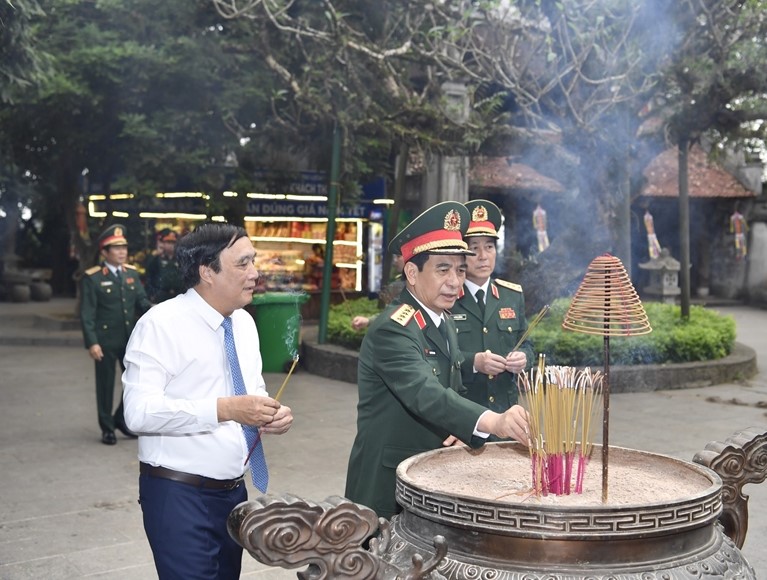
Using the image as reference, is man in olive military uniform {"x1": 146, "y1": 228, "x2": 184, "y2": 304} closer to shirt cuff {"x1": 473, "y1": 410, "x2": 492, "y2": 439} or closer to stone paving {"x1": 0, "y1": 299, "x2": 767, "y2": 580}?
stone paving {"x1": 0, "y1": 299, "x2": 767, "y2": 580}

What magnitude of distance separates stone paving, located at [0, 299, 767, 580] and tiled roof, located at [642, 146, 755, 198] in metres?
9.04

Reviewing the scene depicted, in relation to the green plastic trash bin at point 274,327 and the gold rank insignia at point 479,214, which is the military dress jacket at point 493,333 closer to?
the gold rank insignia at point 479,214

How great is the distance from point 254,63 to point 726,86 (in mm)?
6960

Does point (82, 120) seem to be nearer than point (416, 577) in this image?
Answer: No

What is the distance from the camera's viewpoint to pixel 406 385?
293cm

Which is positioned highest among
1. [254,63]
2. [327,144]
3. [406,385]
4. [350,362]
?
[254,63]

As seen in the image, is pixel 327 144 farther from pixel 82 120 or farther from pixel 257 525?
pixel 257 525

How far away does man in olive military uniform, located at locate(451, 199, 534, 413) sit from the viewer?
4.44 meters

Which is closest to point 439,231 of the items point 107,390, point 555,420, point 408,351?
point 408,351

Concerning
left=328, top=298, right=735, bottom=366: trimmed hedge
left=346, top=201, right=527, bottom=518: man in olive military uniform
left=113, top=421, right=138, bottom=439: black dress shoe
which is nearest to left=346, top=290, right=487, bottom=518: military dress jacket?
left=346, top=201, right=527, bottom=518: man in olive military uniform

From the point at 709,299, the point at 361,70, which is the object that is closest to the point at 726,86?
the point at 361,70

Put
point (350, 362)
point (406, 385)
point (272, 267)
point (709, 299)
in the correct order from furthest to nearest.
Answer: point (709, 299) → point (272, 267) → point (350, 362) → point (406, 385)

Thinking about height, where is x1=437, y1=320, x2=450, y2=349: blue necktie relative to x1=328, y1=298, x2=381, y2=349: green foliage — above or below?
above

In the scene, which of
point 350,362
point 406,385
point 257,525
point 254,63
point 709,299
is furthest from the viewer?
point 709,299
